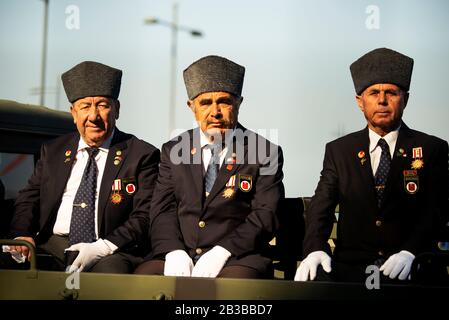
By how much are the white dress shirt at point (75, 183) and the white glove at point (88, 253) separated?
0.24 m

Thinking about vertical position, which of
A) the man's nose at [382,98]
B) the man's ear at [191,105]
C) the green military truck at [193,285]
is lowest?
the green military truck at [193,285]

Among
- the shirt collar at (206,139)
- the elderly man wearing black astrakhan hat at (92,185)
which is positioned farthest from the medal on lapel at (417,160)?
the elderly man wearing black astrakhan hat at (92,185)

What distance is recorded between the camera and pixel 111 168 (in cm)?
486

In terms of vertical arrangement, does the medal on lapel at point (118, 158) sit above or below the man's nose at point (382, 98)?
below

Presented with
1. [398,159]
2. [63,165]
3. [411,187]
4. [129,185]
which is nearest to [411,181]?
[411,187]

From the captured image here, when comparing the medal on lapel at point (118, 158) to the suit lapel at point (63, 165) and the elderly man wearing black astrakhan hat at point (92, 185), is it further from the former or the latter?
the suit lapel at point (63, 165)

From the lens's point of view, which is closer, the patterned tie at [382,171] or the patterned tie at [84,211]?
the patterned tie at [382,171]

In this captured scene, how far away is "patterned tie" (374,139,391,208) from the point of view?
421cm

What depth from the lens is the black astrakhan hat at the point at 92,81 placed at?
4.87 meters

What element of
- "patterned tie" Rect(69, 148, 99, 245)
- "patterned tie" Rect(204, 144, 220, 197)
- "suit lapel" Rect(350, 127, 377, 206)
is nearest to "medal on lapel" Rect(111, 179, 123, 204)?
"patterned tie" Rect(69, 148, 99, 245)

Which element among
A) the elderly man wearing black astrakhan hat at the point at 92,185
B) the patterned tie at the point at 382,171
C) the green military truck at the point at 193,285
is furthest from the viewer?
the elderly man wearing black astrakhan hat at the point at 92,185

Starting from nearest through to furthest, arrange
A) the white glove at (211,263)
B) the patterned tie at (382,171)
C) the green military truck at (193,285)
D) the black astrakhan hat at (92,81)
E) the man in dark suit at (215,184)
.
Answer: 1. the green military truck at (193,285)
2. the white glove at (211,263)
3. the patterned tie at (382,171)
4. the man in dark suit at (215,184)
5. the black astrakhan hat at (92,81)

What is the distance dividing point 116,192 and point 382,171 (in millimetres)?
1676
